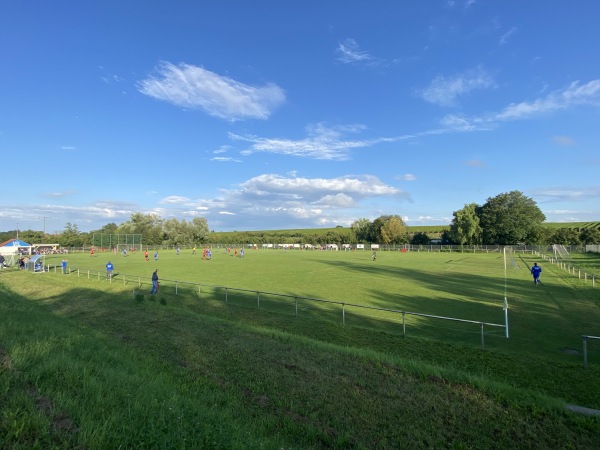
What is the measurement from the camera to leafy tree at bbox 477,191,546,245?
289 ft

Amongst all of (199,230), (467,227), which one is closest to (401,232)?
(467,227)

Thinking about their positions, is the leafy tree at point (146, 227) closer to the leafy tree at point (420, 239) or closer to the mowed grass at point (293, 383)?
the leafy tree at point (420, 239)

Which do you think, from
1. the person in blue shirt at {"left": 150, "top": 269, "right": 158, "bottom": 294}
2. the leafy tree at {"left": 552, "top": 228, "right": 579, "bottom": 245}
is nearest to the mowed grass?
the person in blue shirt at {"left": 150, "top": 269, "right": 158, "bottom": 294}

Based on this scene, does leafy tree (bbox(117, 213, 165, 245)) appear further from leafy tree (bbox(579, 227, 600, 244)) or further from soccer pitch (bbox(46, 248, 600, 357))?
leafy tree (bbox(579, 227, 600, 244))

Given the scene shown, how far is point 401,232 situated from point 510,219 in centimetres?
3067

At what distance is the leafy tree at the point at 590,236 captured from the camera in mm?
81250

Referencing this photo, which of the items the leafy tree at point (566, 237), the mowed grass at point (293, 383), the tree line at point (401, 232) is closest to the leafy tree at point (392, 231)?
the tree line at point (401, 232)

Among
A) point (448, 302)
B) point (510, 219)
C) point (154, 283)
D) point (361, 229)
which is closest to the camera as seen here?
point (448, 302)

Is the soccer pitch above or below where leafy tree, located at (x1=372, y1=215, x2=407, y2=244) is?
below

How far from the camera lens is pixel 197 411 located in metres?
4.84

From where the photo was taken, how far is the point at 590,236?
83.4 meters

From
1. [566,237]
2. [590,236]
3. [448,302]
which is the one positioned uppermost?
[590,236]

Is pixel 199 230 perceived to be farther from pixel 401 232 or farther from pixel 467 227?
pixel 467 227

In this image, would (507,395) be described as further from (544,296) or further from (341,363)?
(544,296)
